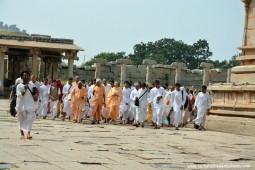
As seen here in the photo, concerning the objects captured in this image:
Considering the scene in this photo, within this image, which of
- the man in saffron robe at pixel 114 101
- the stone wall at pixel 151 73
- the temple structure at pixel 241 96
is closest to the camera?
the temple structure at pixel 241 96

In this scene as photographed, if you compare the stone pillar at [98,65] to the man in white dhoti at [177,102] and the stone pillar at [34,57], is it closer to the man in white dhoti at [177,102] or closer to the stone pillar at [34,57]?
the stone pillar at [34,57]

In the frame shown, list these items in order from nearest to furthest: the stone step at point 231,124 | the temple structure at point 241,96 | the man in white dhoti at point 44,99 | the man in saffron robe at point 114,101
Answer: the stone step at point 231,124
the temple structure at point 241,96
the man in saffron robe at point 114,101
the man in white dhoti at point 44,99

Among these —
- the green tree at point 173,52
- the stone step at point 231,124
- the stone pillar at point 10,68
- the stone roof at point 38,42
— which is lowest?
the stone step at point 231,124

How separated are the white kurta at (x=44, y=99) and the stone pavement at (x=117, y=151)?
5.44m

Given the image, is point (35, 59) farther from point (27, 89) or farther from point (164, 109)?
point (27, 89)

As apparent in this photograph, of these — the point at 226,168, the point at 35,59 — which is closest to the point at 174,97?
the point at 226,168

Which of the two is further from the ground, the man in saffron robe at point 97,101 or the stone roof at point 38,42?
the stone roof at point 38,42

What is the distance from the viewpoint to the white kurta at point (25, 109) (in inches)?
460

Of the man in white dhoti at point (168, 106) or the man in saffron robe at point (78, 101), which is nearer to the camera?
the man in saffron robe at point (78, 101)

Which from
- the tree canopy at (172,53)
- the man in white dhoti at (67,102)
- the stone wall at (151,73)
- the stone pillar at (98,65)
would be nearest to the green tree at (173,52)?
the tree canopy at (172,53)

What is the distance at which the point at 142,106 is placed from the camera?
18328mm

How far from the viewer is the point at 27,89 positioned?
38.7ft

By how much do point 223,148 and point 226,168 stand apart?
2949mm

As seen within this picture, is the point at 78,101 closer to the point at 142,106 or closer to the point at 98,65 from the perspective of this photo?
the point at 142,106
